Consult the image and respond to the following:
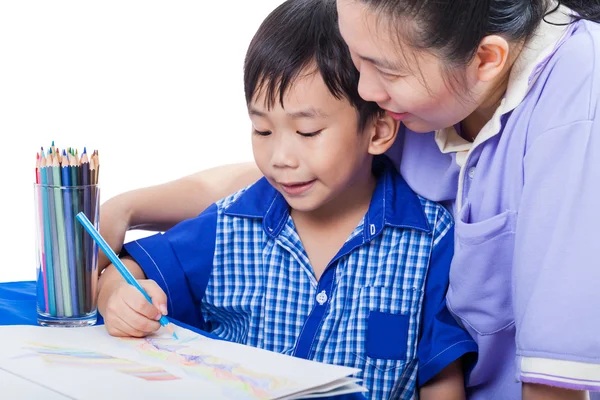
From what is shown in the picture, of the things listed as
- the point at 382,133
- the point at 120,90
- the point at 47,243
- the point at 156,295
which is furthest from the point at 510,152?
the point at 120,90

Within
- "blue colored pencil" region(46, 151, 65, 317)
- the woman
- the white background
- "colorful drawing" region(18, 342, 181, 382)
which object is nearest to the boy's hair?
the woman

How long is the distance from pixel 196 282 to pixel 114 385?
47 centimetres

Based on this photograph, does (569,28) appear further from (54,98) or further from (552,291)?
(54,98)

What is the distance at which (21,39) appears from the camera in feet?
7.75

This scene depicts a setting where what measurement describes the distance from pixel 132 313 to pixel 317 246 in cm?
37

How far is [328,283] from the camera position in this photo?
133 centimetres

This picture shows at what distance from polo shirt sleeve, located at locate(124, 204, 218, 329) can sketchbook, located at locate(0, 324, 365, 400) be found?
0.23 m

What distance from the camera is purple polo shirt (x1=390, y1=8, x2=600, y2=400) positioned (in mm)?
963

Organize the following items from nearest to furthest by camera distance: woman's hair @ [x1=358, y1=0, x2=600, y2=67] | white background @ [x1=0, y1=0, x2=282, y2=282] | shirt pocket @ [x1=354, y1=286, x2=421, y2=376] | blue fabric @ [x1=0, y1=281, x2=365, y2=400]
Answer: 1. woman's hair @ [x1=358, y1=0, x2=600, y2=67]
2. blue fabric @ [x1=0, y1=281, x2=365, y2=400]
3. shirt pocket @ [x1=354, y1=286, x2=421, y2=376]
4. white background @ [x1=0, y1=0, x2=282, y2=282]

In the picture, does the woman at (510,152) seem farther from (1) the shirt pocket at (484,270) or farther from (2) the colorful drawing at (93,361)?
(2) the colorful drawing at (93,361)

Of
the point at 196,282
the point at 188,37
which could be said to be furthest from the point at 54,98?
the point at 196,282

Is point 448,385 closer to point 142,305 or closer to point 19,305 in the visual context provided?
point 142,305

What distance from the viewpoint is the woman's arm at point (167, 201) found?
4.55ft

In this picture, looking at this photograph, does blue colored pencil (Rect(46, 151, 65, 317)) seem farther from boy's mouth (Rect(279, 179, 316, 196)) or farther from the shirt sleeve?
the shirt sleeve
